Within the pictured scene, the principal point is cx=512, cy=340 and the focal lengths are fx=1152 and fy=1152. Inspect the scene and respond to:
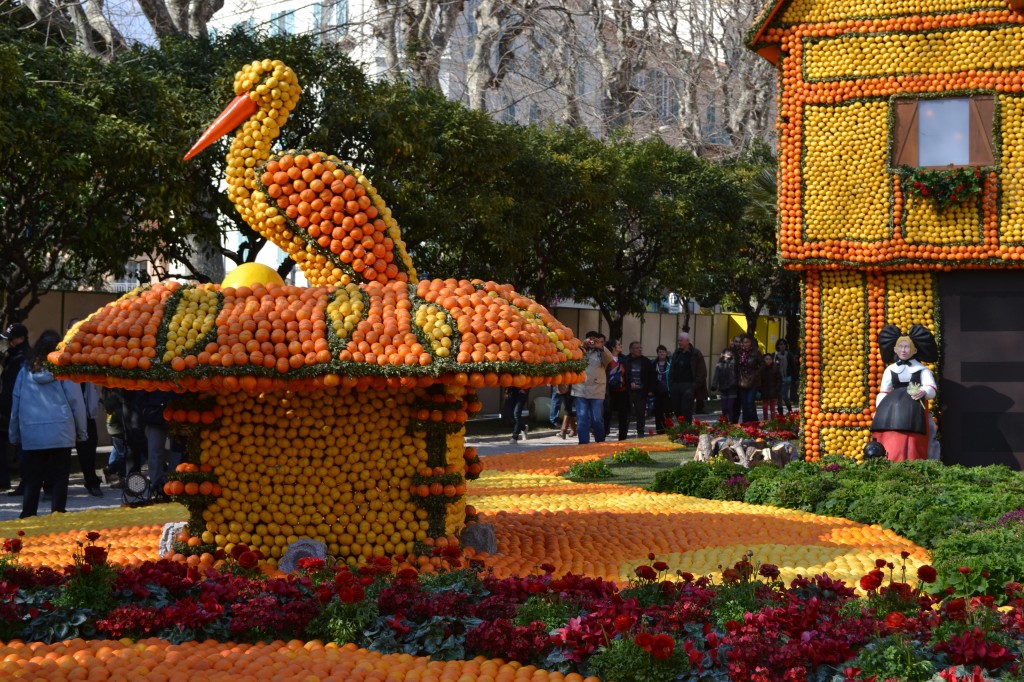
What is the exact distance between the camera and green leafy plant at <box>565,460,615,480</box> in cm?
1358

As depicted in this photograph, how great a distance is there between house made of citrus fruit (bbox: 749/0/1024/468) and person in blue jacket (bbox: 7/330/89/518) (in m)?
8.90

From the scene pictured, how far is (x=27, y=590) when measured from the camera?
5.88m

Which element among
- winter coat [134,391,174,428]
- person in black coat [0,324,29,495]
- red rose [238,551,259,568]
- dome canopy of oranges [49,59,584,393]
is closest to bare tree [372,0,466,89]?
person in black coat [0,324,29,495]

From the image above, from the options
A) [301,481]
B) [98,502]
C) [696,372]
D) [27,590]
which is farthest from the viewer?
[696,372]

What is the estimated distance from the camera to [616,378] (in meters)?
20.0

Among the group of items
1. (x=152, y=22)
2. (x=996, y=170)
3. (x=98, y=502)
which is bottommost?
(x=98, y=502)

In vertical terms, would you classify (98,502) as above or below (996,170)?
below

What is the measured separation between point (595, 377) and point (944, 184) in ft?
19.0

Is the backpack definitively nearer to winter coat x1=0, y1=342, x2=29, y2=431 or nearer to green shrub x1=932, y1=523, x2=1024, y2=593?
winter coat x1=0, y1=342, x2=29, y2=431

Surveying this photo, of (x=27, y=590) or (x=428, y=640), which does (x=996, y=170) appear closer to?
(x=428, y=640)

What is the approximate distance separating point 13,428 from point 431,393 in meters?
4.83

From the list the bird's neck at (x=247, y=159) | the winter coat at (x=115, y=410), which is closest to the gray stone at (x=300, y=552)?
the bird's neck at (x=247, y=159)

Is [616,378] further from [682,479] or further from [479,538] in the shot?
[479,538]

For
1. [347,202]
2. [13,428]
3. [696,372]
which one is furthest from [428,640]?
[696,372]
